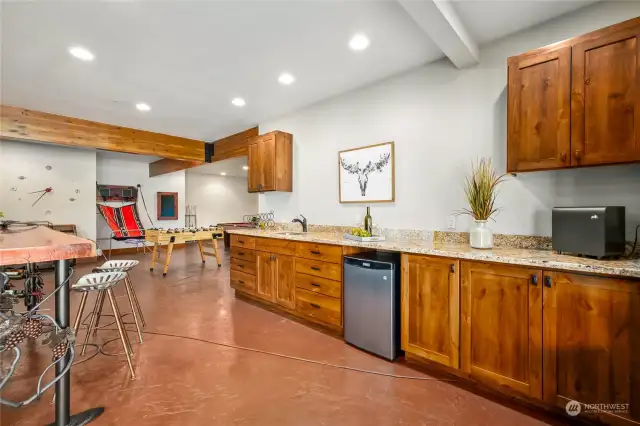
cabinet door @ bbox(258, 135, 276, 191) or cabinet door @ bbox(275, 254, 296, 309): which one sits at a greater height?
cabinet door @ bbox(258, 135, 276, 191)

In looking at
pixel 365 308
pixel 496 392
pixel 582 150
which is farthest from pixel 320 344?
pixel 582 150

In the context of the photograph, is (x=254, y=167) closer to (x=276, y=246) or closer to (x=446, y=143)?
(x=276, y=246)

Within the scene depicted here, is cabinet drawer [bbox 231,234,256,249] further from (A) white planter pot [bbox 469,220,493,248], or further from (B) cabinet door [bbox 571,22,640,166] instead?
(B) cabinet door [bbox 571,22,640,166]

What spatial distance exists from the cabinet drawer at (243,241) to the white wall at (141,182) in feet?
17.9

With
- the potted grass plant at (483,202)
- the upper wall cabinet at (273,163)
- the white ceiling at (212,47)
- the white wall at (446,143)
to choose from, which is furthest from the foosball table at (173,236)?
the potted grass plant at (483,202)

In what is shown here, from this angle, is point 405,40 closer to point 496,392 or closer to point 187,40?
point 187,40

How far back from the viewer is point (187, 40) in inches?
99.0

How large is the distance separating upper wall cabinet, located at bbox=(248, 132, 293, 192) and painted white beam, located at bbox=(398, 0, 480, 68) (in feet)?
7.82

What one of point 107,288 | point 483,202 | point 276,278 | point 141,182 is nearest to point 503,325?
point 483,202

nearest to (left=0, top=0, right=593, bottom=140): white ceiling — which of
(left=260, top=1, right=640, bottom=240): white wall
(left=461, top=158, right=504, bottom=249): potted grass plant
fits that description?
(left=260, top=1, right=640, bottom=240): white wall

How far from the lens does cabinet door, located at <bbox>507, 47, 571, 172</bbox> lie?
6.13ft

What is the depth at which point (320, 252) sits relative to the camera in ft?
9.26

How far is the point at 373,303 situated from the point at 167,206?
8051mm

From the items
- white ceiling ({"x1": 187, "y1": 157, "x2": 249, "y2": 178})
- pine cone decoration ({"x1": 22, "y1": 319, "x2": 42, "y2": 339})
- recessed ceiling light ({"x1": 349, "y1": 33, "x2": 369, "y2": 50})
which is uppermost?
recessed ceiling light ({"x1": 349, "y1": 33, "x2": 369, "y2": 50})
